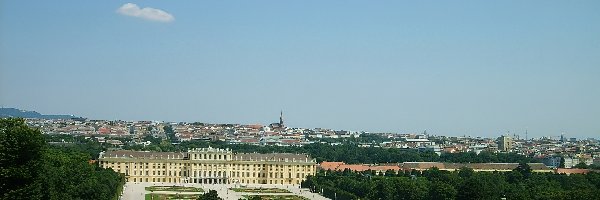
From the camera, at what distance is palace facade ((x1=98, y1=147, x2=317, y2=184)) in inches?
3634

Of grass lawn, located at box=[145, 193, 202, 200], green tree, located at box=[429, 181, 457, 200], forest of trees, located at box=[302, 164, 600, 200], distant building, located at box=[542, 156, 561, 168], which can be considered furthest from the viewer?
distant building, located at box=[542, 156, 561, 168]

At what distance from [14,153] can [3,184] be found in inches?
66.0

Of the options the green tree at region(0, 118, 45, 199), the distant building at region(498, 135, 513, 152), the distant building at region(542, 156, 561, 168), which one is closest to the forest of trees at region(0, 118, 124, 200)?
the green tree at region(0, 118, 45, 199)

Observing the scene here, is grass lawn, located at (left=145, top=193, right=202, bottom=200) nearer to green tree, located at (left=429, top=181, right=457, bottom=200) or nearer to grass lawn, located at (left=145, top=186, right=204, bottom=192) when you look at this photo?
grass lawn, located at (left=145, top=186, right=204, bottom=192)

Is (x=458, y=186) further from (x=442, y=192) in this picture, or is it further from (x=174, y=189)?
(x=174, y=189)

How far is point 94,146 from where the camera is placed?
119 m

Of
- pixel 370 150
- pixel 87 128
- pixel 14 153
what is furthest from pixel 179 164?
pixel 87 128

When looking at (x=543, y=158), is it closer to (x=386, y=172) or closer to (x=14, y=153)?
(x=386, y=172)

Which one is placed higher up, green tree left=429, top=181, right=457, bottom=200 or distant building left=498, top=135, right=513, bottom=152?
distant building left=498, top=135, right=513, bottom=152

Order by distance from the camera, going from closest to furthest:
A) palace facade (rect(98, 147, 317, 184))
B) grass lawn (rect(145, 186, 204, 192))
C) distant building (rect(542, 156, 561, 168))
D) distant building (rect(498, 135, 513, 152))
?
grass lawn (rect(145, 186, 204, 192)), palace facade (rect(98, 147, 317, 184)), distant building (rect(542, 156, 561, 168)), distant building (rect(498, 135, 513, 152))

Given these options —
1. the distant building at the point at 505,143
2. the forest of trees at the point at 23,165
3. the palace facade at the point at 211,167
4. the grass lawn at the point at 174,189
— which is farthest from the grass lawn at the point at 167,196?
the distant building at the point at 505,143

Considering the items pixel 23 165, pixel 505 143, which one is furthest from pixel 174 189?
pixel 505 143

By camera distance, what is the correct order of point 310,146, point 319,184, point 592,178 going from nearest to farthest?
point 592,178, point 319,184, point 310,146

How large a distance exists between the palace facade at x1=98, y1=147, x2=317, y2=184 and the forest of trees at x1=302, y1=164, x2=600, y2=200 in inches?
295
